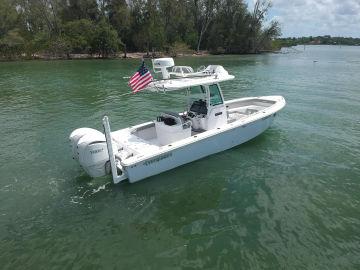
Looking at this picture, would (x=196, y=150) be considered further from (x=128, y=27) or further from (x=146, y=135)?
(x=128, y=27)

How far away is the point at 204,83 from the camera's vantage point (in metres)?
11.7

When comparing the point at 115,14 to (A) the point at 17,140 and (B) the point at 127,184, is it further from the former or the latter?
(B) the point at 127,184

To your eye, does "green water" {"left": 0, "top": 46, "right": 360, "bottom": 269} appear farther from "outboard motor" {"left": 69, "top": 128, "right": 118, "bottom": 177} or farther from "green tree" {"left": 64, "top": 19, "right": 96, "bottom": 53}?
"green tree" {"left": 64, "top": 19, "right": 96, "bottom": 53}

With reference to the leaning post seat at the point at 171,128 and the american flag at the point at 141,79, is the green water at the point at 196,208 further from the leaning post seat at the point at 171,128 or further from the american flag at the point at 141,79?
the american flag at the point at 141,79

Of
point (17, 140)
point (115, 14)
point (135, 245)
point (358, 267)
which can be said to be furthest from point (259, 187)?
point (115, 14)

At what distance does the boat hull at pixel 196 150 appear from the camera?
393 inches

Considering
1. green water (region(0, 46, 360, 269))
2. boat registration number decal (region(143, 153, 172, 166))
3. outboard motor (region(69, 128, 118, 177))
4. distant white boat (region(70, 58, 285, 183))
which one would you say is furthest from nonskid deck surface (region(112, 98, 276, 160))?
green water (region(0, 46, 360, 269))

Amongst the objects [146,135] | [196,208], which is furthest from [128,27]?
[196,208]

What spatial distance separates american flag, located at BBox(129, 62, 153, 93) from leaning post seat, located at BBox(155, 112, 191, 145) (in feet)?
6.04

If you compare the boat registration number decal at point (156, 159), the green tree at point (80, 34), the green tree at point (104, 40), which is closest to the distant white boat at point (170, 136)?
the boat registration number decal at point (156, 159)

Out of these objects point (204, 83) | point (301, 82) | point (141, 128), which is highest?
point (204, 83)

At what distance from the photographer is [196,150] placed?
1136 cm

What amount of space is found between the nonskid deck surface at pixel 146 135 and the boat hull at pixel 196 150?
1.29ft

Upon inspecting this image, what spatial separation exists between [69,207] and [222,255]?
173 inches
